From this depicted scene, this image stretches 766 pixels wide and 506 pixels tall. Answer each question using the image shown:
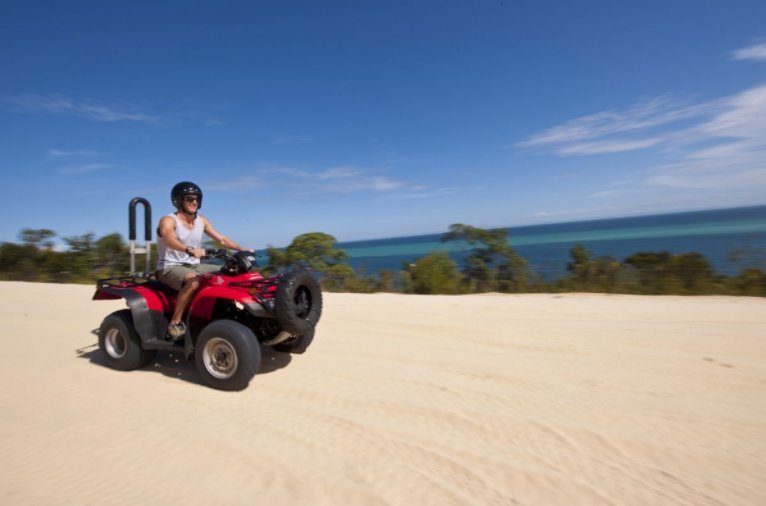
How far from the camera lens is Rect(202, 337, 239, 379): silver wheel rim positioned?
12.7 feet

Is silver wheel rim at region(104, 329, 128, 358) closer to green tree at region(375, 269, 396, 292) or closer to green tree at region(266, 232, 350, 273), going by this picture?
green tree at region(375, 269, 396, 292)

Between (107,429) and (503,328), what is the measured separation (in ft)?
16.2

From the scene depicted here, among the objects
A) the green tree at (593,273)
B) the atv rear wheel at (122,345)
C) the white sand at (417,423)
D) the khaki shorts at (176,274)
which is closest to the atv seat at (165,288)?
the khaki shorts at (176,274)

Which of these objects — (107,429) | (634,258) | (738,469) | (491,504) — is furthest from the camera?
(634,258)

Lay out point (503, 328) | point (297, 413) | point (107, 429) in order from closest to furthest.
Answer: point (107, 429)
point (297, 413)
point (503, 328)

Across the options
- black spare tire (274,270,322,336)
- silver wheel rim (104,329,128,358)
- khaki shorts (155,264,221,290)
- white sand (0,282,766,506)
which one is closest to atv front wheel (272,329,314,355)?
white sand (0,282,766,506)

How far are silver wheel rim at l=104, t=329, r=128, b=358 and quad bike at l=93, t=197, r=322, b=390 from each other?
0.03 ft

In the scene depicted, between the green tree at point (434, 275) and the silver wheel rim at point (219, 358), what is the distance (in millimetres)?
7454

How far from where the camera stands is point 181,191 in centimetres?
446

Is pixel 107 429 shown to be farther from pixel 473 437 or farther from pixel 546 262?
pixel 546 262

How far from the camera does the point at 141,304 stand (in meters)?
4.48

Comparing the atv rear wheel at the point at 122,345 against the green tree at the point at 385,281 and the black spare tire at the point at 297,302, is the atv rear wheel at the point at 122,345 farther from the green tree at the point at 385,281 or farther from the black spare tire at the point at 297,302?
the green tree at the point at 385,281

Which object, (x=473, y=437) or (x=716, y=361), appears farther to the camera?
(x=716, y=361)

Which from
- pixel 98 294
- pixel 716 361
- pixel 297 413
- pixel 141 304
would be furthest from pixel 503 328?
pixel 98 294
